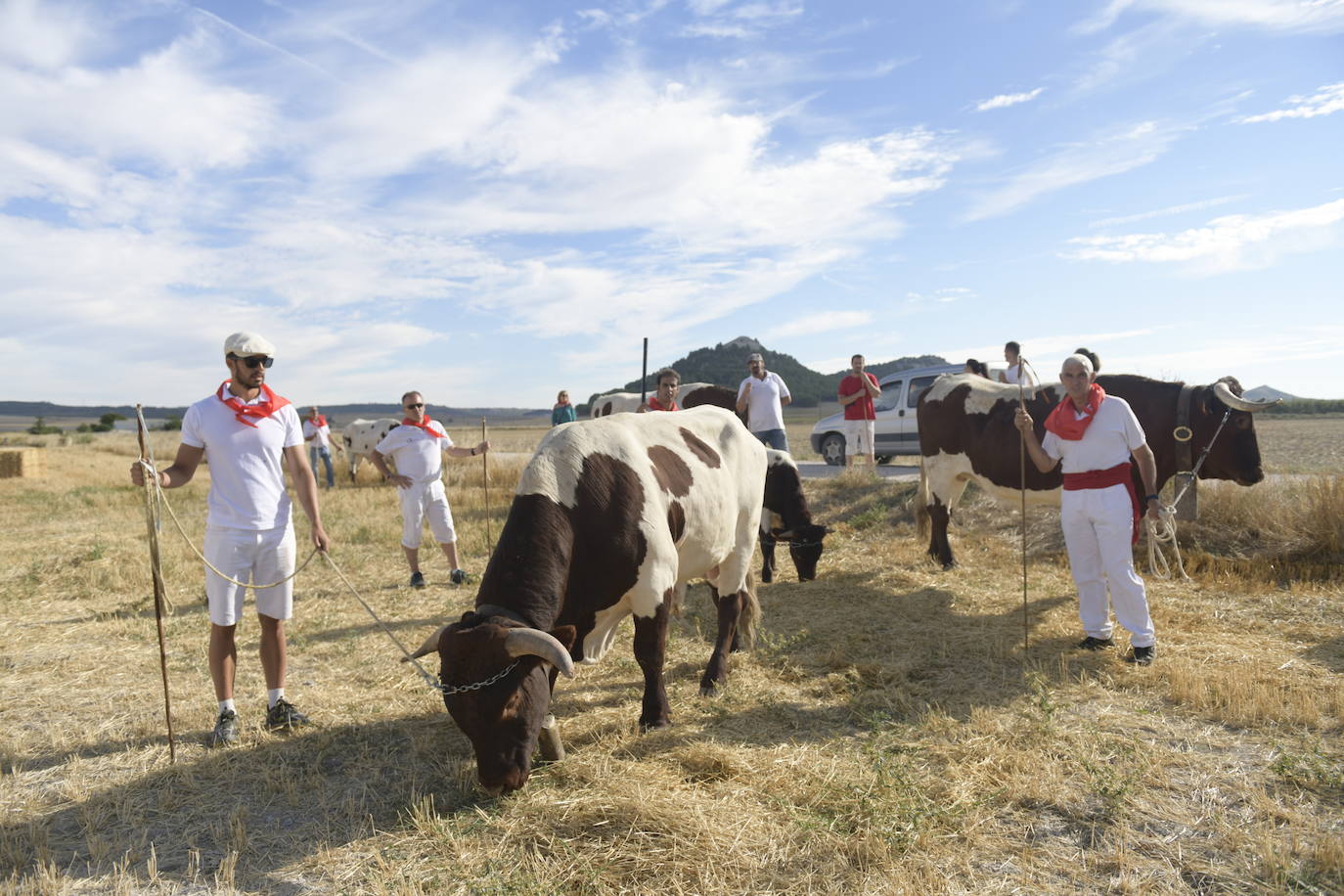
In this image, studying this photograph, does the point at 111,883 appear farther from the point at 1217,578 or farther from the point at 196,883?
the point at 1217,578

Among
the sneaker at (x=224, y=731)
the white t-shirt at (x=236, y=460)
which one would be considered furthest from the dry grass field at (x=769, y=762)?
the white t-shirt at (x=236, y=460)

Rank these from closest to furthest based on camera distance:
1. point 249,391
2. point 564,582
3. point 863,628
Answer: point 564,582 < point 249,391 < point 863,628

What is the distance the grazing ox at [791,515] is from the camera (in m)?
7.70

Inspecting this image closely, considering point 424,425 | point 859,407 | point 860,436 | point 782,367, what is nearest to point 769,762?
point 424,425

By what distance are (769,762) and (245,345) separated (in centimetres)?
362

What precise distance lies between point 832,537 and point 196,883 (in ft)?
26.4

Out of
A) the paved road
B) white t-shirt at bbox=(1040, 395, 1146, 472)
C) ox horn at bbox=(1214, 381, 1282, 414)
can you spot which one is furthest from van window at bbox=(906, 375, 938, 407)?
white t-shirt at bbox=(1040, 395, 1146, 472)

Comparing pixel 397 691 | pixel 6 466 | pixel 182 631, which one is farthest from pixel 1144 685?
pixel 6 466

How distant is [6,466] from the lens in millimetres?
19938

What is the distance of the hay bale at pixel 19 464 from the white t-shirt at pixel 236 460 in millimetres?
21022

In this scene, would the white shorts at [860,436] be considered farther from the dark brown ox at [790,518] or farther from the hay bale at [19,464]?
the hay bale at [19,464]

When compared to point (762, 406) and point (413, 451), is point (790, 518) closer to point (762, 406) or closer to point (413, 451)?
point (762, 406)

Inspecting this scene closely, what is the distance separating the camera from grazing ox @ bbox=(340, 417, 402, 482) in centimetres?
2061

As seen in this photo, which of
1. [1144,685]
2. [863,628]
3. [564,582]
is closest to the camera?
[564,582]
